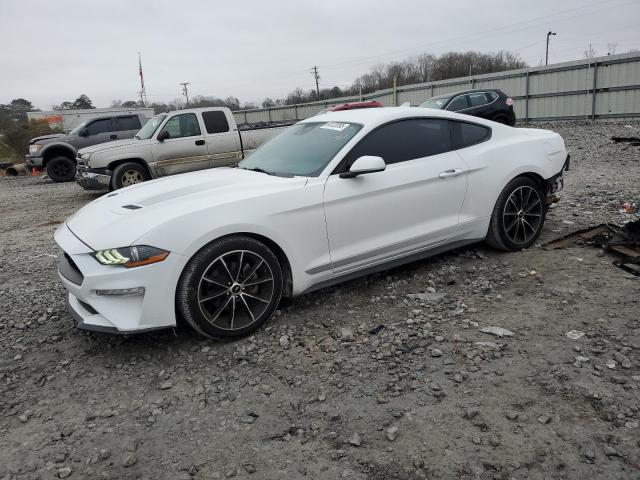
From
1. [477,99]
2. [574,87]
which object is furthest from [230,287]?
[574,87]

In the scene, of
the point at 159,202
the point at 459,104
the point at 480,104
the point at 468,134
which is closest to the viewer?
the point at 159,202

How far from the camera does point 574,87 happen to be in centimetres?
2000

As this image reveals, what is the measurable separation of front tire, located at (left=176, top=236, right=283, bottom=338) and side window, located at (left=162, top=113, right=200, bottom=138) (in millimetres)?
8157

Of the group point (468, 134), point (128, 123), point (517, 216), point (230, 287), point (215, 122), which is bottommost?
point (517, 216)

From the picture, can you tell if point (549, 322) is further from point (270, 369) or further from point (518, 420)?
point (270, 369)

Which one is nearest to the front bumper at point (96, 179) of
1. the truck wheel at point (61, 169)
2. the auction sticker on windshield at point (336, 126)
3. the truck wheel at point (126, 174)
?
the truck wheel at point (126, 174)

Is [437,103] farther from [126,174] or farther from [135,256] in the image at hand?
[135,256]

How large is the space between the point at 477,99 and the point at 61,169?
12996mm

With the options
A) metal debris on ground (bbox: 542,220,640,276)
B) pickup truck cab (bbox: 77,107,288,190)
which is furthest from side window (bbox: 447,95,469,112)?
metal debris on ground (bbox: 542,220,640,276)

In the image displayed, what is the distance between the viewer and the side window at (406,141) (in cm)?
424

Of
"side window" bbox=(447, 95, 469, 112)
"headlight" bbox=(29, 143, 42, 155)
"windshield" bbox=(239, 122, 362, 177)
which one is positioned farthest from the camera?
"headlight" bbox=(29, 143, 42, 155)

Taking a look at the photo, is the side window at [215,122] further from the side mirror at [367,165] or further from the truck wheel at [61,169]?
the side mirror at [367,165]

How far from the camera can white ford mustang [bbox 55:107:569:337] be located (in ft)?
11.0

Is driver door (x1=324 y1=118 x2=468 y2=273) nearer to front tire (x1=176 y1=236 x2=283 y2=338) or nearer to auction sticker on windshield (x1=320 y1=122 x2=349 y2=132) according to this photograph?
auction sticker on windshield (x1=320 y1=122 x2=349 y2=132)
